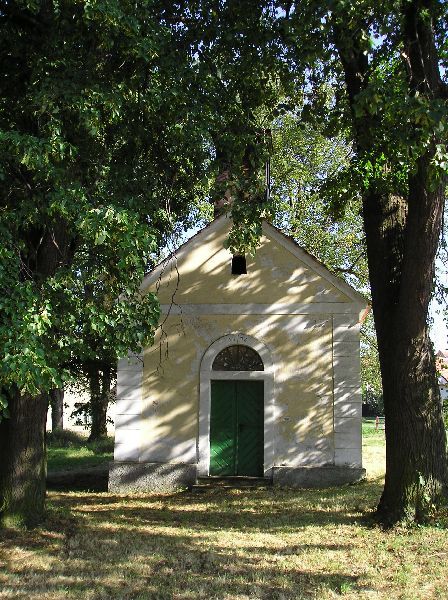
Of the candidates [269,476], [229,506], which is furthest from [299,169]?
[229,506]

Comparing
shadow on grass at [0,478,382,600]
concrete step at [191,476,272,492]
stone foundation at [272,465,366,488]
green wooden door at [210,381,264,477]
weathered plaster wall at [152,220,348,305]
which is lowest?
shadow on grass at [0,478,382,600]

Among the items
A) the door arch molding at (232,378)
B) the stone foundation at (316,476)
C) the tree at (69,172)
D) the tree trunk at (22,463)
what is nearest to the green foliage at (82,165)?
the tree at (69,172)

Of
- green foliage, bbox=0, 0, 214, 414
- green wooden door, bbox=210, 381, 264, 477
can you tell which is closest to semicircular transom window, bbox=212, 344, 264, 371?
green wooden door, bbox=210, 381, 264, 477

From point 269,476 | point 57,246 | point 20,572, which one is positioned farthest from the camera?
point 269,476

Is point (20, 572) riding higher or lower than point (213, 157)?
lower

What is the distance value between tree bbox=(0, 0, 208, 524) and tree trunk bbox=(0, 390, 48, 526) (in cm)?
2

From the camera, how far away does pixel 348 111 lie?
30.9 feet

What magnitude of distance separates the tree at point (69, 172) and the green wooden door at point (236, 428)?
16.7ft

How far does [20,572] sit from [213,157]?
6.06m

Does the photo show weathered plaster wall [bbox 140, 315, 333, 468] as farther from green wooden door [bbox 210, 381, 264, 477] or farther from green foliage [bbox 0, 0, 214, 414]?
green foliage [bbox 0, 0, 214, 414]

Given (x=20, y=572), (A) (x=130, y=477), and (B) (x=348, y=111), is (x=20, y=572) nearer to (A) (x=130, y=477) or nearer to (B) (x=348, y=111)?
(A) (x=130, y=477)

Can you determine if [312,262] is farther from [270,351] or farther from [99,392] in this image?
[99,392]

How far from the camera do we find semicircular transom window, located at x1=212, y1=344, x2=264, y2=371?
543 inches

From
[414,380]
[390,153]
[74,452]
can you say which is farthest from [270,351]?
[74,452]
